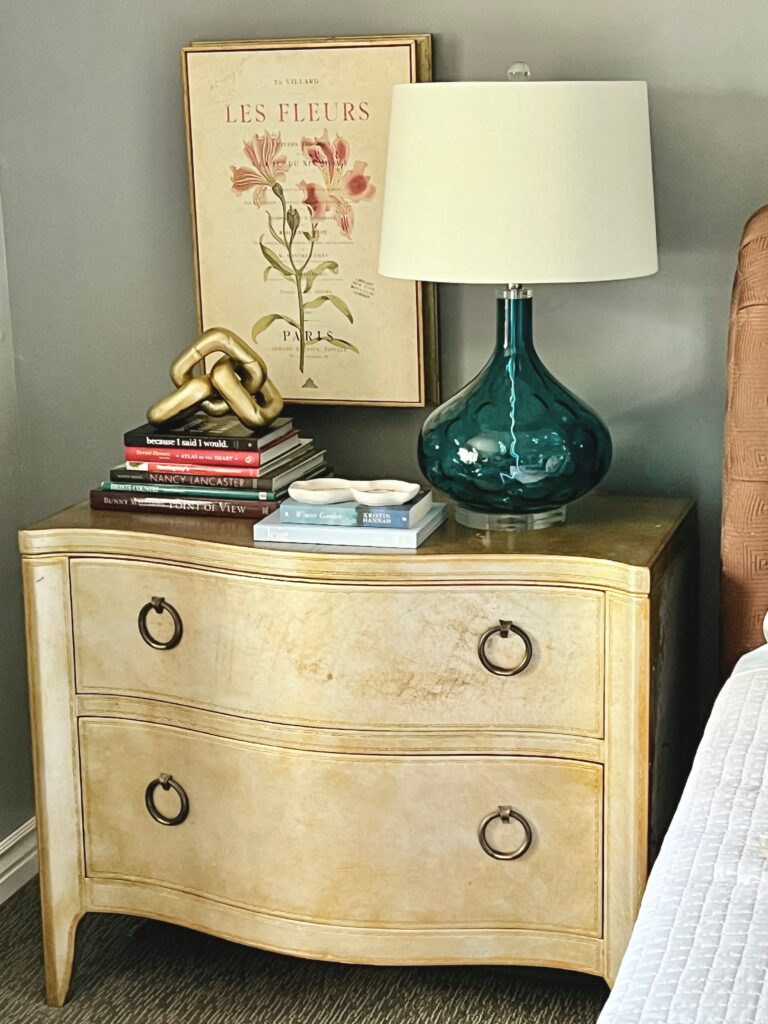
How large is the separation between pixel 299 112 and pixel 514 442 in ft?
2.28

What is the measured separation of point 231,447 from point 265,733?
1.43 feet

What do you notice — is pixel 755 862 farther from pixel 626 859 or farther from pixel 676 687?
pixel 676 687

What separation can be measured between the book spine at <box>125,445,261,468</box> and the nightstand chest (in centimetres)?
10

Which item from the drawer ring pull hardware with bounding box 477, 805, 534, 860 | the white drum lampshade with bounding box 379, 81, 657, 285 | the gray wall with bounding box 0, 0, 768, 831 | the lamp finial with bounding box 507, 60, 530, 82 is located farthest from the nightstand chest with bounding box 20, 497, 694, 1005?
the lamp finial with bounding box 507, 60, 530, 82

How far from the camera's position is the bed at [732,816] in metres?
1.09

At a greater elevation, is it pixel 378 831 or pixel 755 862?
pixel 755 862

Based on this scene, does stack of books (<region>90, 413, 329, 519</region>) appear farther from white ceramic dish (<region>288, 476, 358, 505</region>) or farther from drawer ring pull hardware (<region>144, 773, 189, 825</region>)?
drawer ring pull hardware (<region>144, 773, 189, 825</region>)

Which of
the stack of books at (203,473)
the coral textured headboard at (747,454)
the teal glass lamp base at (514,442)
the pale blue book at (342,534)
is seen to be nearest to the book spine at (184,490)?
the stack of books at (203,473)

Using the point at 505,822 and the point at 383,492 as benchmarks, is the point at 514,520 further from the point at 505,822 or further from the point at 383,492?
the point at 505,822

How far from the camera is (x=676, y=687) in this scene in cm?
210

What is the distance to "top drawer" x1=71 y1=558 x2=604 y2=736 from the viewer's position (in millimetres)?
1907

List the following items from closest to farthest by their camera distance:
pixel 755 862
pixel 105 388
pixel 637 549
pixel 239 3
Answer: pixel 755 862, pixel 637 549, pixel 239 3, pixel 105 388

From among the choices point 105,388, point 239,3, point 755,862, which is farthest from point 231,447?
point 755,862

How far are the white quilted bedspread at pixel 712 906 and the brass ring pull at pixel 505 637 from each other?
334 millimetres
